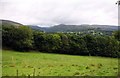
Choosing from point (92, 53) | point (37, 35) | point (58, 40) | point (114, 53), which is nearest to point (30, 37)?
point (37, 35)

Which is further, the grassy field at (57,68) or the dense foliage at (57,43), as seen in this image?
the dense foliage at (57,43)

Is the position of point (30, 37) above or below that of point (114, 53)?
above

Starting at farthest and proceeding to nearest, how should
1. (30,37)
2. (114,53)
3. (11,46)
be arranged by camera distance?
(114,53)
(30,37)
(11,46)

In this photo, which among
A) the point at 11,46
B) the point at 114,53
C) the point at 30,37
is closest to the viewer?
the point at 11,46

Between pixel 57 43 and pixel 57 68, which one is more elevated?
pixel 57 43

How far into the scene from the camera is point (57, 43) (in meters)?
71.2

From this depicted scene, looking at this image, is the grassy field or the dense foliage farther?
the dense foliage

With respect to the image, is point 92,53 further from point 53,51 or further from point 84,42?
point 53,51

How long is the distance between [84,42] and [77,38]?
8.95 feet

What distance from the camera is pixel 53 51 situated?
69.4 m

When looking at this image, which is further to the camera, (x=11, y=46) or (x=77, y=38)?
(x=77, y=38)

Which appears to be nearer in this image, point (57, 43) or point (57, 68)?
point (57, 68)

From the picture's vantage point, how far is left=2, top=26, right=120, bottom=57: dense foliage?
6519 cm

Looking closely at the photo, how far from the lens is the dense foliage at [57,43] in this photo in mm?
65188
